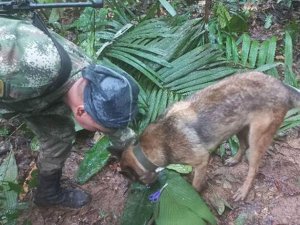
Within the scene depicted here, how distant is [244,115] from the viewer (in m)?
3.97

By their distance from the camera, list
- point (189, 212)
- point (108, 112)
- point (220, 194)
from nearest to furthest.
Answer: point (108, 112), point (189, 212), point (220, 194)

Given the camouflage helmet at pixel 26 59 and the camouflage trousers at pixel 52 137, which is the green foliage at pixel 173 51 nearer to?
the camouflage trousers at pixel 52 137

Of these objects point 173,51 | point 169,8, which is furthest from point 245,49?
point 169,8

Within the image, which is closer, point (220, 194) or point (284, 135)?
point (220, 194)

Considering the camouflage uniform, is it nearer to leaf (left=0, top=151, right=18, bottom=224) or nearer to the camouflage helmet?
the camouflage helmet

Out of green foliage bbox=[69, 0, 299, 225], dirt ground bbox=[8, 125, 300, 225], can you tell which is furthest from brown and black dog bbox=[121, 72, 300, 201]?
green foliage bbox=[69, 0, 299, 225]

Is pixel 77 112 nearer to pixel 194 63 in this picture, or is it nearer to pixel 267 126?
pixel 267 126

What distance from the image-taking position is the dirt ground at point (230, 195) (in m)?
4.12

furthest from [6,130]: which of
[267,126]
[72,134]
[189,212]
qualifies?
[267,126]

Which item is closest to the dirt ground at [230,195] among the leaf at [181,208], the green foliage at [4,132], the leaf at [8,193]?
the leaf at [8,193]

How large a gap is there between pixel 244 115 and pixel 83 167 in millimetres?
1686

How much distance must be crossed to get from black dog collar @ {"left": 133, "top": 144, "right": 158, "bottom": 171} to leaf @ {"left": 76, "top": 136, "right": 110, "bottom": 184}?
2.89 ft

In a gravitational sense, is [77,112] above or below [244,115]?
above

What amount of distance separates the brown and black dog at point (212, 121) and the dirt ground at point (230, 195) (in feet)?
1.58
